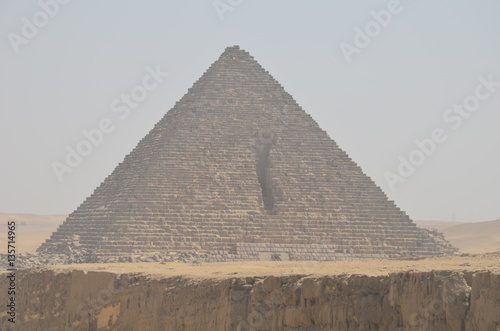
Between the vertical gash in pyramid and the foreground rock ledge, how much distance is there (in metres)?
37.7

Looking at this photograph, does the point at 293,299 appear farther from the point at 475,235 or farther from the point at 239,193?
the point at 475,235

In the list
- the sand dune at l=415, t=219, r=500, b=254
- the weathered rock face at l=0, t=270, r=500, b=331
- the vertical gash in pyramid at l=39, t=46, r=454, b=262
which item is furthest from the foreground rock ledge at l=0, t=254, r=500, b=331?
the sand dune at l=415, t=219, r=500, b=254

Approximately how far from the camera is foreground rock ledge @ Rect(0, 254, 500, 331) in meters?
8.94

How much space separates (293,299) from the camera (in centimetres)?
1044

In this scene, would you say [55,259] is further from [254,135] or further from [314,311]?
[314,311]

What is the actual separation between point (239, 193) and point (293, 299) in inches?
1862

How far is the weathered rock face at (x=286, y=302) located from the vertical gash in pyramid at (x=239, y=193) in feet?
124

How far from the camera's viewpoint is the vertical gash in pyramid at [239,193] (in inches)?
2151

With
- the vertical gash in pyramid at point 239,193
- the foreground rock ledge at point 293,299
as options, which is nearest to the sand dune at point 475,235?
the vertical gash in pyramid at point 239,193

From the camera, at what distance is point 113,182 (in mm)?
60125

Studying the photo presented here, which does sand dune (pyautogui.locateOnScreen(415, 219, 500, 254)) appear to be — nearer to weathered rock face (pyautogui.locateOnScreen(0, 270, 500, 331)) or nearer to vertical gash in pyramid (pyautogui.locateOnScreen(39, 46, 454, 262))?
vertical gash in pyramid (pyautogui.locateOnScreen(39, 46, 454, 262))

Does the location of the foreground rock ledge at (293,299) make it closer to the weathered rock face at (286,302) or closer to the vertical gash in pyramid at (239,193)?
the weathered rock face at (286,302)

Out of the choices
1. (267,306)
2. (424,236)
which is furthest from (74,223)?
(267,306)

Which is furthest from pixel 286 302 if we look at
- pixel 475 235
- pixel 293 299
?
pixel 475 235
